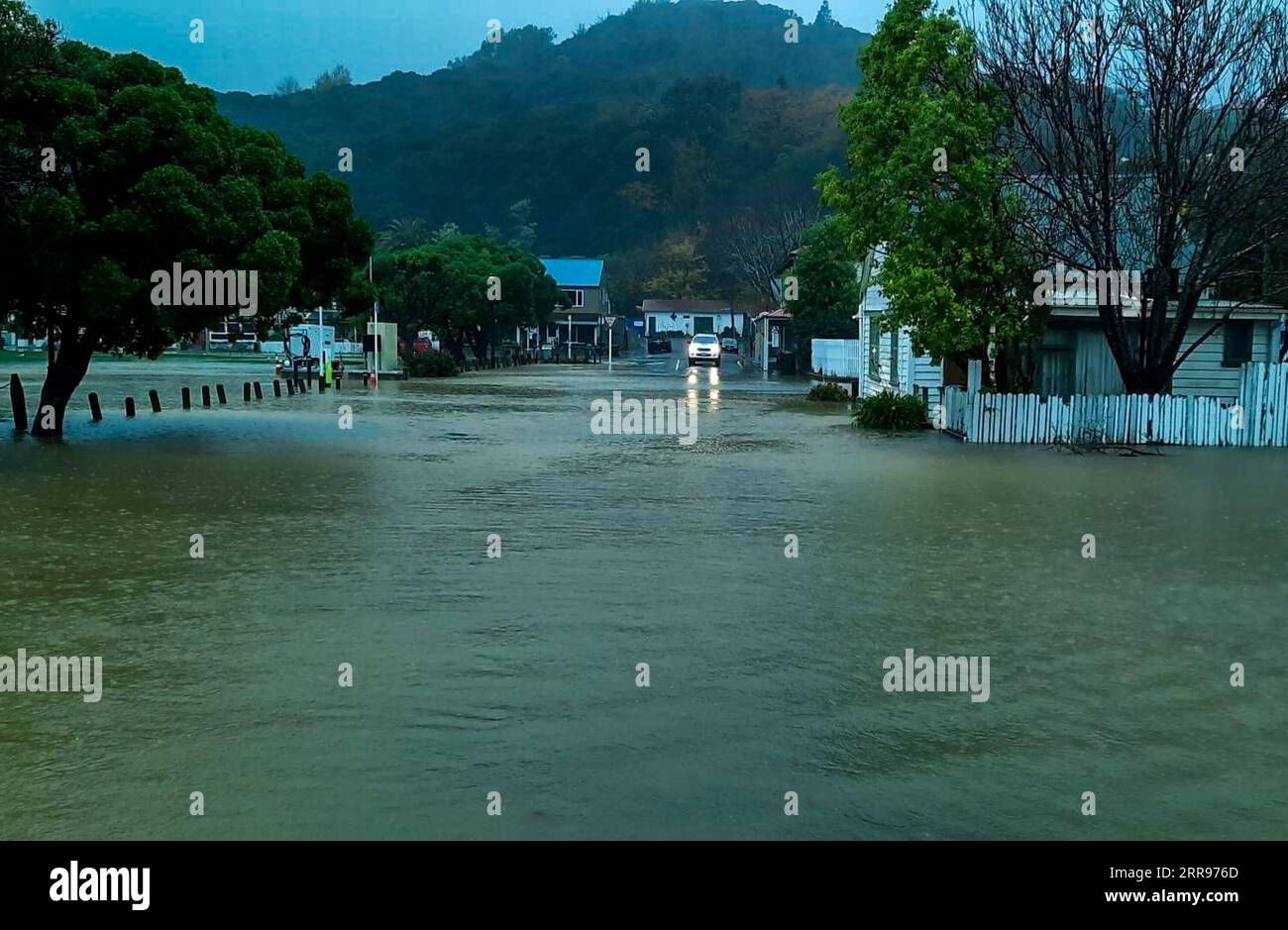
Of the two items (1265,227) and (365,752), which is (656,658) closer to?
(365,752)

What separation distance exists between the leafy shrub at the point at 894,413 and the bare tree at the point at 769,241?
227ft

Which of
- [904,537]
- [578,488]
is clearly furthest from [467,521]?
[904,537]

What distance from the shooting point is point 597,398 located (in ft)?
144

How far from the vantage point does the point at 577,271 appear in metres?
123

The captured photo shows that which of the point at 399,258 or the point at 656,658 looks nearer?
the point at 656,658

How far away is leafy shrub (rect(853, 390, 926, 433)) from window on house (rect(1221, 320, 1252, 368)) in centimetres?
886

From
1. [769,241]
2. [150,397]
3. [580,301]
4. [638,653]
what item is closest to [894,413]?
[150,397]

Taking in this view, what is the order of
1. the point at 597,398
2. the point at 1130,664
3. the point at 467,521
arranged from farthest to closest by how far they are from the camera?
the point at 597,398 → the point at 467,521 → the point at 1130,664

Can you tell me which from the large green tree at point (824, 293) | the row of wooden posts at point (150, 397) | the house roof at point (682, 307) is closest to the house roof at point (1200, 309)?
the row of wooden posts at point (150, 397)

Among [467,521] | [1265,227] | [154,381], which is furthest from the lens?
[154,381]

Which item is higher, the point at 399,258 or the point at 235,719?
the point at 399,258

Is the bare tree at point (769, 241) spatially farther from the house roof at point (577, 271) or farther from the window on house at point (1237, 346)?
the window on house at point (1237, 346)
